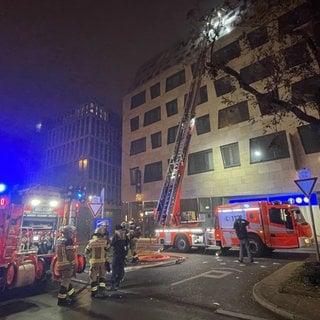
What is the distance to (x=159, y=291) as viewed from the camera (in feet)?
22.6

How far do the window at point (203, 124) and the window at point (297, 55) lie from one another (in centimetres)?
1556

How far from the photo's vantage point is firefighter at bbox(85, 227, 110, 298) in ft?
22.0

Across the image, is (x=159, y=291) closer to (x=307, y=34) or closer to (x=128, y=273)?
(x=128, y=273)

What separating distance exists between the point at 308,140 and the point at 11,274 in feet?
64.4

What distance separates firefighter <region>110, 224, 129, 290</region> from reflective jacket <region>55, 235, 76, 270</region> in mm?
1353

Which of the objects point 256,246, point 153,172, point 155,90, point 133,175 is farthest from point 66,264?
point 155,90

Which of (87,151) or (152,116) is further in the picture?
(87,151)

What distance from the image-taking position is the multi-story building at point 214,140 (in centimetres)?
1947

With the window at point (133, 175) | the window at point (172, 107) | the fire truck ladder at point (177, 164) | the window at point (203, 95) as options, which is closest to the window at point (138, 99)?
the window at point (172, 107)

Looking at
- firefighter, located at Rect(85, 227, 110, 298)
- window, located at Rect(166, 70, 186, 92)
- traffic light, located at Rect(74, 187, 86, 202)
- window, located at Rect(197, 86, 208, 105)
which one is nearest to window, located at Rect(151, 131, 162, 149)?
window, located at Rect(166, 70, 186, 92)

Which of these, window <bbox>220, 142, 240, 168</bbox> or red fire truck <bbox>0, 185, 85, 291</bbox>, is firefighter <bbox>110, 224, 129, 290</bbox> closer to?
red fire truck <bbox>0, 185, 85, 291</bbox>

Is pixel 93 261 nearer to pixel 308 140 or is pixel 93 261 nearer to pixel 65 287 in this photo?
pixel 65 287

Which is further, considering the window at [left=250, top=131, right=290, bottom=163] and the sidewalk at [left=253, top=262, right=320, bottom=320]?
the window at [left=250, top=131, right=290, bottom=163]

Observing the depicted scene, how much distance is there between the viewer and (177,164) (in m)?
15.5
